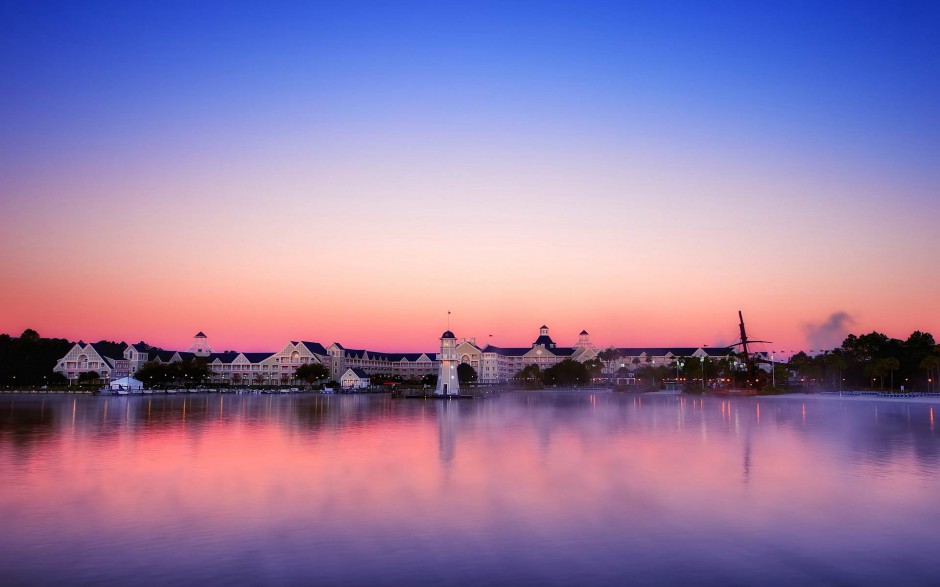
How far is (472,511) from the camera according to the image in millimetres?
19453

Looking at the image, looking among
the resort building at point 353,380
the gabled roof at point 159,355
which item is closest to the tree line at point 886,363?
the resort building at point 353,380

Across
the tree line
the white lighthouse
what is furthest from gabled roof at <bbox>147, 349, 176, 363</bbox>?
the tree line

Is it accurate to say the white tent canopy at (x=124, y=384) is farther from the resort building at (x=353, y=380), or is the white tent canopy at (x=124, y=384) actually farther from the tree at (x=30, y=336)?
the resort building at (x=353, y=380)

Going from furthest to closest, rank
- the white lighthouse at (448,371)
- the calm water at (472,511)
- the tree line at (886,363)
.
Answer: the tree line at (886,363) < the white lighthouse at (448,371) < the calm water at (472,511)

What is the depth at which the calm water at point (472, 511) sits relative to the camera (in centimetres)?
1364

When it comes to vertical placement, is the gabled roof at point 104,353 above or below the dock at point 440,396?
above

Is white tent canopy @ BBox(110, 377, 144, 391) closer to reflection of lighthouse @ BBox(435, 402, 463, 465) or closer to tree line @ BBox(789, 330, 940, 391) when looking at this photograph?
reflection of lighthouse @ BBox(435, 402, 463, 465)

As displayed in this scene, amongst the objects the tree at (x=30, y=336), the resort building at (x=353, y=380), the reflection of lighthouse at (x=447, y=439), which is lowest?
the resort building at (x=353, y=380)

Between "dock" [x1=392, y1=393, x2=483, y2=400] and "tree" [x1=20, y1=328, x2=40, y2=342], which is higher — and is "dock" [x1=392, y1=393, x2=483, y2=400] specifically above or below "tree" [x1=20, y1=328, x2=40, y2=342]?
below

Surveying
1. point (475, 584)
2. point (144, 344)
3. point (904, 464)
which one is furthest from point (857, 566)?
point (144, 344)

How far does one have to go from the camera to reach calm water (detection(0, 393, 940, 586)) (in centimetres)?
1364

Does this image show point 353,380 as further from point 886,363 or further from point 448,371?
point 886,363

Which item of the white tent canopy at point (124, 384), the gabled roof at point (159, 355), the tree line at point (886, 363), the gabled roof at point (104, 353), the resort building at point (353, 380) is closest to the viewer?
the tree line at point (886, 363)

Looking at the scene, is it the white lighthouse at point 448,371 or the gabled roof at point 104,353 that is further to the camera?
the gabled roof at point 104,353
